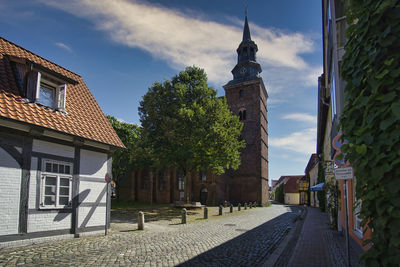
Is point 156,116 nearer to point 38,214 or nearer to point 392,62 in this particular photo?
point 38,214

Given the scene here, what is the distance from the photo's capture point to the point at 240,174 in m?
45.5

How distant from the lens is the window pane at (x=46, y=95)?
10495 millimetres

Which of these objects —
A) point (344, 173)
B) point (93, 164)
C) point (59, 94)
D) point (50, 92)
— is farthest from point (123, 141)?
point (344, 173)

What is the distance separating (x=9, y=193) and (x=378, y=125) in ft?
31.9

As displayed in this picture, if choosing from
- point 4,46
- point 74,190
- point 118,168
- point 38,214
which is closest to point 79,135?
point 74,190

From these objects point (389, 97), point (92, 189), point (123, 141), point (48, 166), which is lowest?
point (92, 189)

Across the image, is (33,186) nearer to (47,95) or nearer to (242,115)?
(47,95)

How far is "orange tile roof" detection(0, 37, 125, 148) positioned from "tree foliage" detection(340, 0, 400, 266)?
8.96 m

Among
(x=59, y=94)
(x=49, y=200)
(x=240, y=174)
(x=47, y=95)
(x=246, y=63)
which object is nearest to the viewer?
(x=49, y=200)

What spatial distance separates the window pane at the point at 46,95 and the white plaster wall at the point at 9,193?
2715 millimetres

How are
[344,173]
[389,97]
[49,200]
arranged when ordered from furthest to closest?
[49,200]
[344,173]
[389,97]

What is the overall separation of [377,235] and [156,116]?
77.5 ft

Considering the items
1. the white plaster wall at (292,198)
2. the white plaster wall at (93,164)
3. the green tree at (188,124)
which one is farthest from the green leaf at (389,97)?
the white plaster wall at (292,198)

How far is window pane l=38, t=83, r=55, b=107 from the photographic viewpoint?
10495 millimetres
